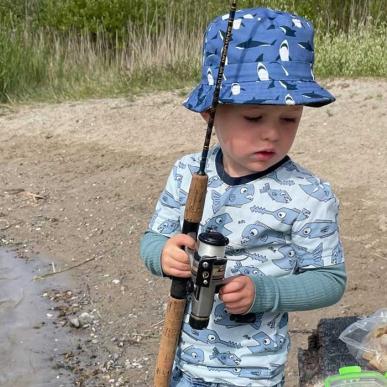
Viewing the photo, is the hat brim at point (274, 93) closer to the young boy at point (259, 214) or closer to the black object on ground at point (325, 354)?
the young boy at point (259, 214)

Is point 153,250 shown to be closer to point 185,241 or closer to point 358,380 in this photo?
point 185,241

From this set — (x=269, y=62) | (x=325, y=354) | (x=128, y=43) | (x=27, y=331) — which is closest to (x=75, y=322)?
(x=27, y=331)

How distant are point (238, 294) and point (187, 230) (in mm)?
220

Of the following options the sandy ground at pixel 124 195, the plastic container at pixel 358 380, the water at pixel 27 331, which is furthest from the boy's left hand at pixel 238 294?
the water at pixel 27 331

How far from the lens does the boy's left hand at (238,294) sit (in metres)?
1.85

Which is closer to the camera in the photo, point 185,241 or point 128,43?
point 185,241

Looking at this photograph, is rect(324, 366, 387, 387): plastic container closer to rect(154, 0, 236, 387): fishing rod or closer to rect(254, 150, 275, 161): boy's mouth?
rect(154, 0, 236, 387): fishing rod

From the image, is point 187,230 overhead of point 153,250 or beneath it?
overhead

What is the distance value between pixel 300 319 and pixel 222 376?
228cm

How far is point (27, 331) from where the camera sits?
4.26 m

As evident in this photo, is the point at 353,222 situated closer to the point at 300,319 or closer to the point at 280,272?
the point at 300,319

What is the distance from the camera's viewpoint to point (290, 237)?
2.02 metres

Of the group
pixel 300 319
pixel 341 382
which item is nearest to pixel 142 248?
pixel 341 382

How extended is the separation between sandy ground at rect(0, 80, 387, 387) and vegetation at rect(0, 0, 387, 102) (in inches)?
21.2
